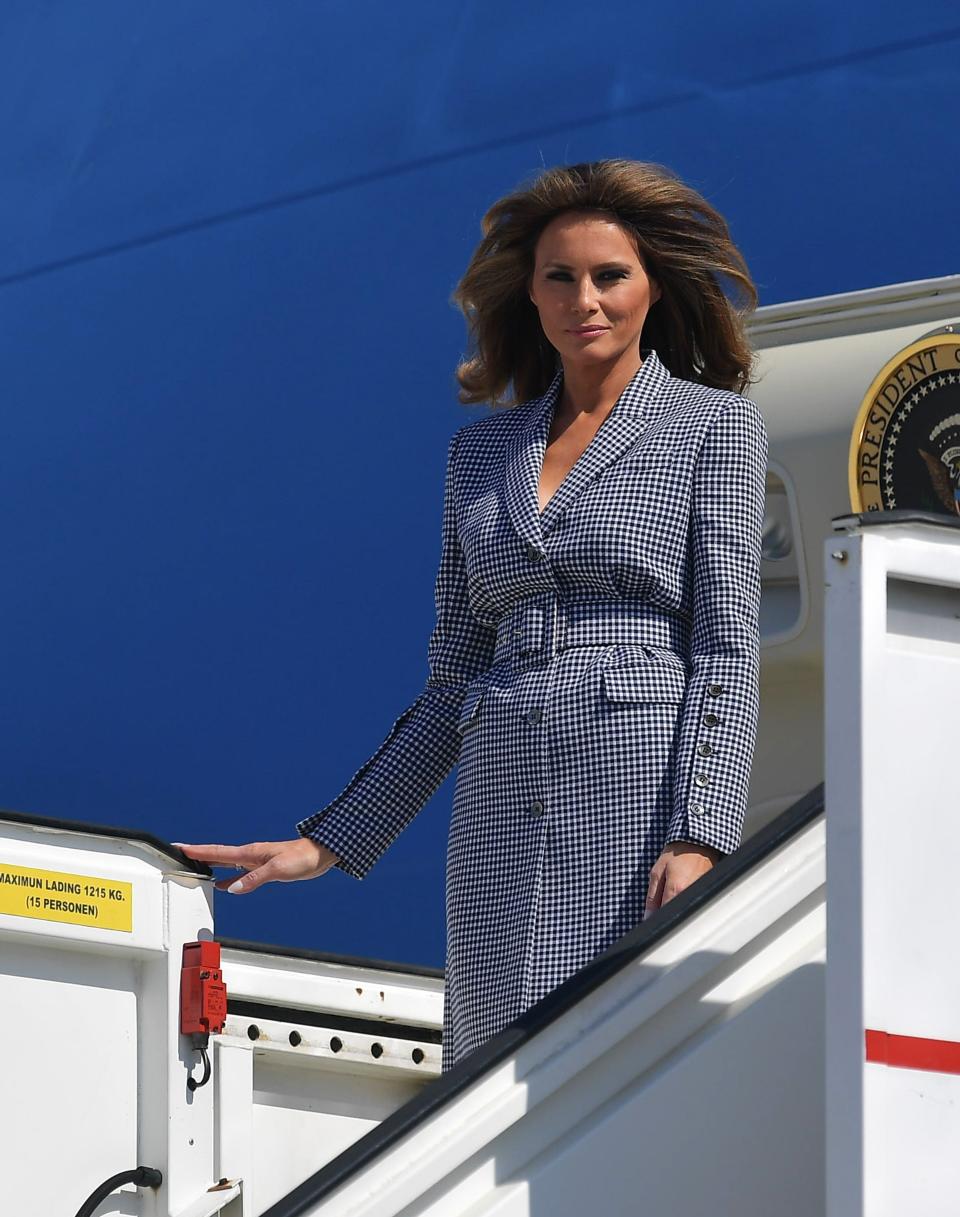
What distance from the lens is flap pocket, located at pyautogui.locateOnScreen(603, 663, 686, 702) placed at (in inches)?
66.7

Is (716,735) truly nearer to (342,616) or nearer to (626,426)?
(626,426)

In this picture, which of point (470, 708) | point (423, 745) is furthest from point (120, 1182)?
point (470, 708)

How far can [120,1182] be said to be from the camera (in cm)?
225

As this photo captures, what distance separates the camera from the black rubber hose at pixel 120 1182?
2.23 meters

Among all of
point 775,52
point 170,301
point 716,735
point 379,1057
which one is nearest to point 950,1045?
point 716,735

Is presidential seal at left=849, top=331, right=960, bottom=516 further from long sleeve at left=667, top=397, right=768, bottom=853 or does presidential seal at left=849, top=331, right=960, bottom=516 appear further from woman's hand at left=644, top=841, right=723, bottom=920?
woman's hand at left=644, top=841, right=723, bottom=920

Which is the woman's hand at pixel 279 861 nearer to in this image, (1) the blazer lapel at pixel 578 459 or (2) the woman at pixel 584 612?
(2) the woman at pixel 584 612

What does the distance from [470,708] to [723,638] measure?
26 centimetres

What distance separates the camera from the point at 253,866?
194cm

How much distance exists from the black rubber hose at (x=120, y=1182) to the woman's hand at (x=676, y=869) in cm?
94

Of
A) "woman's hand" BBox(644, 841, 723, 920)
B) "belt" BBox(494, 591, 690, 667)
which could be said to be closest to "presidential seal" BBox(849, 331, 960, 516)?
"belt" BBox(494, 591, 690, 667)

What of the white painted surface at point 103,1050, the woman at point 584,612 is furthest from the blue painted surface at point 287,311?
the woman at point 584,612

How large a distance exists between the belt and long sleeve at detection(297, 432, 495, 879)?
5.4 inches

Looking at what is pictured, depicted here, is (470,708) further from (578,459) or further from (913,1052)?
(913,1052)
